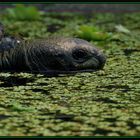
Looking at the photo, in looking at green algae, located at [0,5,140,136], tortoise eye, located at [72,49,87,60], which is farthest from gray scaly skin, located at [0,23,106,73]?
green algae, located at [0,5,140,136]

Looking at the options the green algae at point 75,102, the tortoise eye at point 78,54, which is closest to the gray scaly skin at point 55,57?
the tortoise eye at point 78,54

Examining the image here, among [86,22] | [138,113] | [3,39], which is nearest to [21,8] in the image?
[86,22]

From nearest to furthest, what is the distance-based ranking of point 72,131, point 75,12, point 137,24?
1. point 72,131
2. point 137,24
3. point 75,12

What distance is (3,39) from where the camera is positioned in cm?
734

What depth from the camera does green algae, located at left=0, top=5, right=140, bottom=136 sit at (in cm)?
475

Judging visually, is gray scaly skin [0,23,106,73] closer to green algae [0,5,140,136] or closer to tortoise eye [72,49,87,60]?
tortoise eye [72,49,87,60]

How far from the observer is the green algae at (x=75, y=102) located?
4746 mm

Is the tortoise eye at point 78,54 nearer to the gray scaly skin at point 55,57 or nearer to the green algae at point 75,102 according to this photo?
the gray scaly skin at point 55,57

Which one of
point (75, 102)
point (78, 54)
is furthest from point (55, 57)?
point (75, 102)

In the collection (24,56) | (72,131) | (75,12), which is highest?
(75,12)

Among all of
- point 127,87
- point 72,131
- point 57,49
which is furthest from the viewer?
point 57,49

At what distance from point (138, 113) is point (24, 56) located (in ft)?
7.55

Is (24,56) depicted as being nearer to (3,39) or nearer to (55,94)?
(3,39)

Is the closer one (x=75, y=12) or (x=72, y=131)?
(x=72, y=131)
